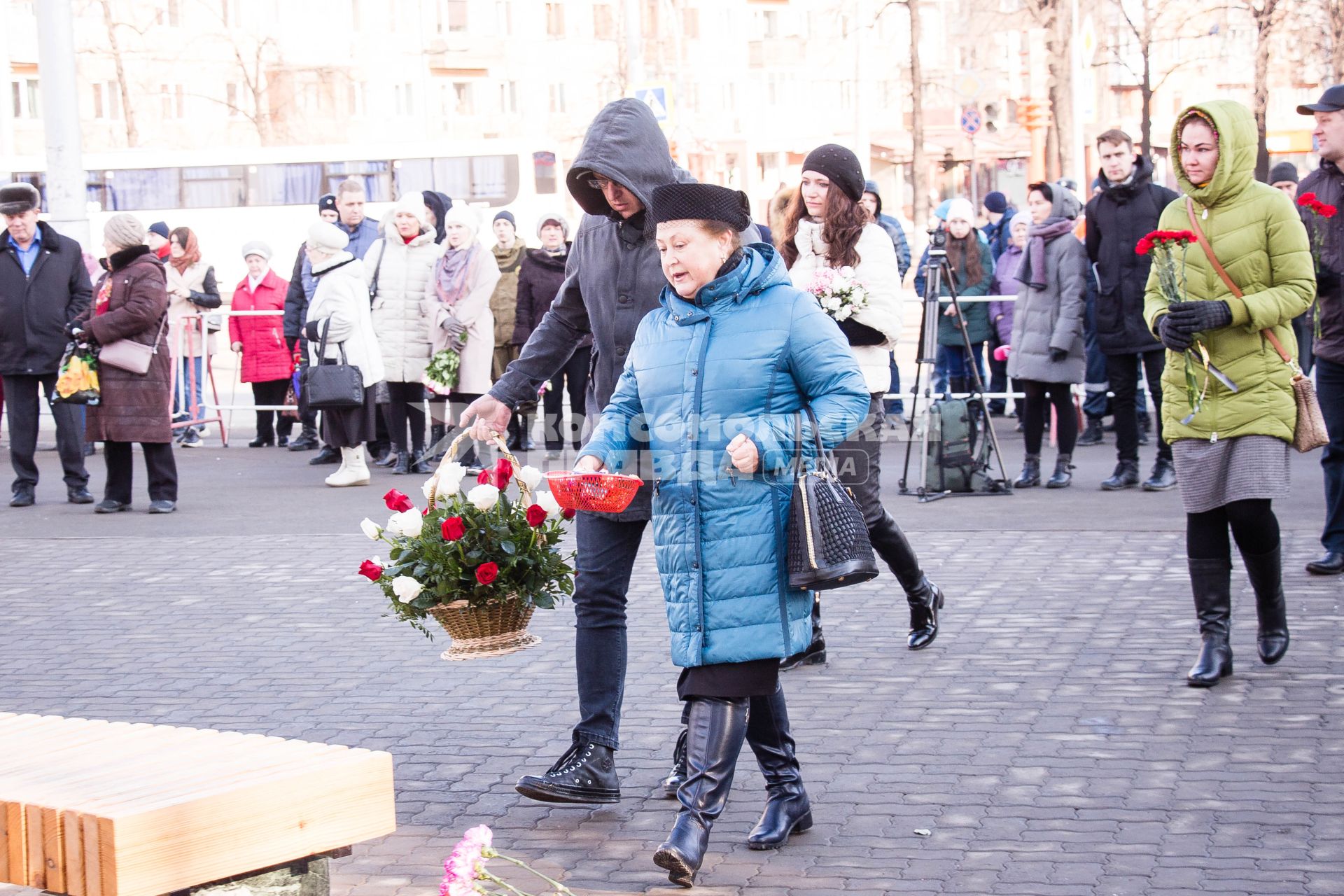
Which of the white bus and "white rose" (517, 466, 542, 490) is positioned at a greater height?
the white bus

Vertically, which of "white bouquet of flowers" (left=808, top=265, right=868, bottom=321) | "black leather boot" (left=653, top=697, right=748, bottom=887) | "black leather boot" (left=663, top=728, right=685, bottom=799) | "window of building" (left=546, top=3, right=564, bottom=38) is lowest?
"black leather boot" (left=663, top=728, right=685, bottom=799)

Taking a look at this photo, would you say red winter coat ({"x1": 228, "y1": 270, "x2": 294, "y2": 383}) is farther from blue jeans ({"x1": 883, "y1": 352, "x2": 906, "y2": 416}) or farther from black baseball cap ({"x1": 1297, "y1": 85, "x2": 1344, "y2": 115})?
black baseball cap ({"x1": 1297, "y1": 85, "x2": 1344, "y2": 115})

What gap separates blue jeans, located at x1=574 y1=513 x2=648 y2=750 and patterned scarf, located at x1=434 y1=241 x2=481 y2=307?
28.5ft

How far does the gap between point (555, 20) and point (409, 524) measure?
6637 cm

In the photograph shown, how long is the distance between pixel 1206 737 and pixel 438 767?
2571 mm

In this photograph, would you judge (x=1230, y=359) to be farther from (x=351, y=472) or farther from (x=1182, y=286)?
(x=351, y=472)

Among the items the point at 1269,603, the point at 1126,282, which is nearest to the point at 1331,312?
the point at 1269,603

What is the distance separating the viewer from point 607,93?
6312 cm

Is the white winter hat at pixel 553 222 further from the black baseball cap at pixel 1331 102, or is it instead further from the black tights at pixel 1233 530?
the black tights at pixel 1233 530

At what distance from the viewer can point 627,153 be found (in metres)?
5.29

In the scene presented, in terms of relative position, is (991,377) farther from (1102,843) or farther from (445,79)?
(445,79)

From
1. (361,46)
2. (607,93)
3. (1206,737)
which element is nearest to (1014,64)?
(607,93)

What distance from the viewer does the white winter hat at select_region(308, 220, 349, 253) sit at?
12836 millimetres

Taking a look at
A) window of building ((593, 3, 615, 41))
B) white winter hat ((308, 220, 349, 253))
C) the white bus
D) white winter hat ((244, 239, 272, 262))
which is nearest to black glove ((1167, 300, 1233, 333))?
white winter hat ((308, 220, 349, 253))
